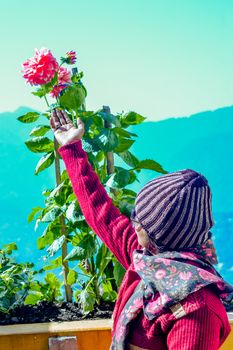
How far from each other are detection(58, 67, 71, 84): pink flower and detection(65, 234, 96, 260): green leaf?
0.59 meters

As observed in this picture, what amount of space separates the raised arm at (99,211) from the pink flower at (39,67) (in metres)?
0.93

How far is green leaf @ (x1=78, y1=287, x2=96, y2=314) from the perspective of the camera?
2781 millimetres

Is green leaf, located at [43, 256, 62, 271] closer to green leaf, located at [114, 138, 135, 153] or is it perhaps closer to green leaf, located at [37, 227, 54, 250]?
green leaf, located at [37, 227, 54, 250]

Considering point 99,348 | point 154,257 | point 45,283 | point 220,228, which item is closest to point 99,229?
point 154,257

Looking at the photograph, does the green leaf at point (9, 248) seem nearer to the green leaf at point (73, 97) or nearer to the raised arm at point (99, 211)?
the green leaf at point (73, 97)

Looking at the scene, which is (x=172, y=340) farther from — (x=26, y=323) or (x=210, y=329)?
(x=26, y=323)

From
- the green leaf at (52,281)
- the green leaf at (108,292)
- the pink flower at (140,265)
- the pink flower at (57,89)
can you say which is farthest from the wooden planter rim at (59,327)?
the pink flower at (140,265)

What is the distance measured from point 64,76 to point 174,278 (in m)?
1.58

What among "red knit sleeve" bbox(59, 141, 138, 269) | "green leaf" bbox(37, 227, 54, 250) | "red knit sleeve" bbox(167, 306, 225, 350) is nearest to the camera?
"red knit sleeve" bbox(167, 306, 225, 350)

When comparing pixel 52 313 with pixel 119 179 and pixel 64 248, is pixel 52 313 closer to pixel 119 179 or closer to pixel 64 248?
pixel 64 248

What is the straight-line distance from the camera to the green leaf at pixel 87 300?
2.78 metres

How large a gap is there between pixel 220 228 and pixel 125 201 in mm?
1210

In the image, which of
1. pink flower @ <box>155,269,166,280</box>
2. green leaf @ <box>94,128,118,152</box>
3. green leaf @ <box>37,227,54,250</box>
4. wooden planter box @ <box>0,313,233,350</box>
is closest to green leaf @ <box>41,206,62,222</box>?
green leaf @ <box>37,227,54,250</box>

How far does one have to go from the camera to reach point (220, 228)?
153 inches
